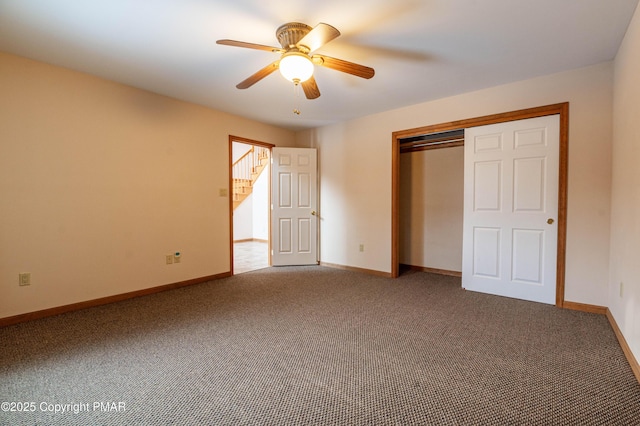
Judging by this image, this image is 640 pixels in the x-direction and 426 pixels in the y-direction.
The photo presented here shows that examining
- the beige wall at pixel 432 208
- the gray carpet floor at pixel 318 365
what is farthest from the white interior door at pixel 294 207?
the gray carpet floor at pixel 318 365

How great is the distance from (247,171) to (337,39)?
21.8ft

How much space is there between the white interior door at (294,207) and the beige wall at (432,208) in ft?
5.12

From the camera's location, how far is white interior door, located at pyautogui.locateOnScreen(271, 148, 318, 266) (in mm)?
5066

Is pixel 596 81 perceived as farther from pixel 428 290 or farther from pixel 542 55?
pixel 428 290

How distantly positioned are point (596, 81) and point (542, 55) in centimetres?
70

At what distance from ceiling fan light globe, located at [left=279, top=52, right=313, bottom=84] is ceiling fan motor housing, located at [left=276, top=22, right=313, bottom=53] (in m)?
0.12

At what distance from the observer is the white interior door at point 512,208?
313 cm

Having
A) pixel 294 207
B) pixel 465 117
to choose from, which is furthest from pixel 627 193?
pixel 294 207

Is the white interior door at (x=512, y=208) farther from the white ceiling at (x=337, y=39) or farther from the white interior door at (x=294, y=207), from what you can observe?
the white interior door at (x=294, y=207)

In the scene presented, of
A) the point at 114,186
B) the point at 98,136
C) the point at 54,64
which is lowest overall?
the point at 114,186

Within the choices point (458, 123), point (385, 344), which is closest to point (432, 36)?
point (458, 123)

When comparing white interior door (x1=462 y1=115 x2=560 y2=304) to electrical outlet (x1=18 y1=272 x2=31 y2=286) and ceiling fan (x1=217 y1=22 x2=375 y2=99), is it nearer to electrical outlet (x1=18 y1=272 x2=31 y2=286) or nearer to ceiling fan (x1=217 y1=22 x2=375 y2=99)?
ceiling fan (x1=217 y1=22 x2=375 y2=99)

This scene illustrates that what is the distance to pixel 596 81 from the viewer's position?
2.83 metres

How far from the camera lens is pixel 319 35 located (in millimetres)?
1947
